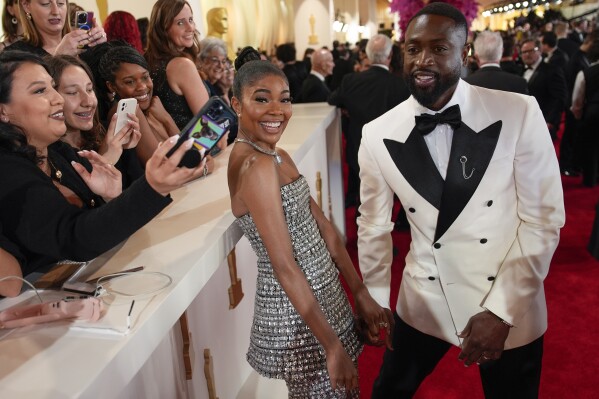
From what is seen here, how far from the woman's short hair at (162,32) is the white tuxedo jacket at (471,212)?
160 centimetres

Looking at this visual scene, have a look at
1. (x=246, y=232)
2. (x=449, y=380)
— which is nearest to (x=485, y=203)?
(x=246, y=232)

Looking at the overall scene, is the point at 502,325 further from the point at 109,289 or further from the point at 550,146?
the point at 109,289

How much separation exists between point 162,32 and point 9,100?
5.41ft

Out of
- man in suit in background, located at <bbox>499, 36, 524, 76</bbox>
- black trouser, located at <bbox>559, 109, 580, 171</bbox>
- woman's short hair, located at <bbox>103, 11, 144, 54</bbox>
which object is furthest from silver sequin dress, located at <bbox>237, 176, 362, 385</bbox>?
black trouser, located at <bbox>559, 109, 580, 171</bbox>

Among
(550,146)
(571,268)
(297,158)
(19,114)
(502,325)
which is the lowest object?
(571,268)

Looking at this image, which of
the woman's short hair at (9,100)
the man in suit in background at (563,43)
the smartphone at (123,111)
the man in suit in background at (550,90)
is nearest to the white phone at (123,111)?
the smartphone at (123,111)

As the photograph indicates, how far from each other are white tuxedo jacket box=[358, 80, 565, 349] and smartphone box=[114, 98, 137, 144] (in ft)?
2.85

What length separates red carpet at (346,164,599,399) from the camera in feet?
8.80

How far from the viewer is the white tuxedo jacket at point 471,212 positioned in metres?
1.53

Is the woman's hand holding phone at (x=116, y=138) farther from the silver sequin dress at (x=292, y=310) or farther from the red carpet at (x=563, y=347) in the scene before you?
the red carpet at (x=563, y=347)

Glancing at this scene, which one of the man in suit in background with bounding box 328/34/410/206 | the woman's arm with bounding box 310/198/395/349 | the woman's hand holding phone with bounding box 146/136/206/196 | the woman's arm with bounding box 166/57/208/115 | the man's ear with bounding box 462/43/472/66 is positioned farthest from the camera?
the man in suit in background with bounding box 328/34/410/206

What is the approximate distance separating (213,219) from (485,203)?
83cm

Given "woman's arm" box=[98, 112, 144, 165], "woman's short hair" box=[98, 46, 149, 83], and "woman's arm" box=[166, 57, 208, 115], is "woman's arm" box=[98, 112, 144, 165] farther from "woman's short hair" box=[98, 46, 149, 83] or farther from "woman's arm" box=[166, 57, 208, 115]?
"woman's arm" box=[166, 57, 208, 115]

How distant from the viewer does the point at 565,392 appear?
2.62 m
